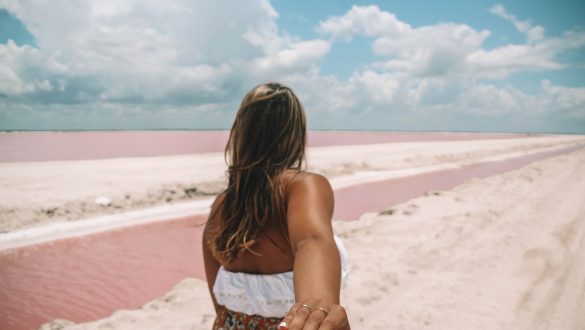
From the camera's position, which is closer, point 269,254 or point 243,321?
point 269,254

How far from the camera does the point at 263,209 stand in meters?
1.40

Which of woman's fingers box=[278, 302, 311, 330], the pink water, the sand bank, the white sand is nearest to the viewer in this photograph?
woman's fingers box=[278, 302, 311, 330]

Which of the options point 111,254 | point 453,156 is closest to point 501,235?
point 111,254

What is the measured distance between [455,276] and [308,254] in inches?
165

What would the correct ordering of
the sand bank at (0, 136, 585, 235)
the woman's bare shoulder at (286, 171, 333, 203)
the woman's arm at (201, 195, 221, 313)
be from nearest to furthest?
the woman's bare shoulder at (286, 171, 333, 203), the woman's arm at (201, 195, 221, 313), the sand bank at (0, 136, 585, 235)

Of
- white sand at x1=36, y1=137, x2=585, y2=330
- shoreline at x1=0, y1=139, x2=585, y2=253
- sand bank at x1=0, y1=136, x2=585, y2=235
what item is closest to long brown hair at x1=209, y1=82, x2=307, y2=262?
white sand at x1=36, y1=137, x2=585, y2=330

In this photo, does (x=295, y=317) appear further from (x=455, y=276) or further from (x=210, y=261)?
(x=455, y=276)

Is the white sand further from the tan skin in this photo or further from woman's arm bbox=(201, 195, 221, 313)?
the tan skin

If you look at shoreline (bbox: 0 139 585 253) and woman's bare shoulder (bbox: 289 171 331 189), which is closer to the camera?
woman's bare shoulder (bbox: 289 171 331 189)

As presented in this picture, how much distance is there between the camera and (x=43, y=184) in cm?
1109

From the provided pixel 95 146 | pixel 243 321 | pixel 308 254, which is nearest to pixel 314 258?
pixel 308 254

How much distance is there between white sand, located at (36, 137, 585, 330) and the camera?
376 centimetres

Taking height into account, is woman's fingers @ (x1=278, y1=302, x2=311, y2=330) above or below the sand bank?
above

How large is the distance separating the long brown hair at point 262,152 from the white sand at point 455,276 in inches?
105
